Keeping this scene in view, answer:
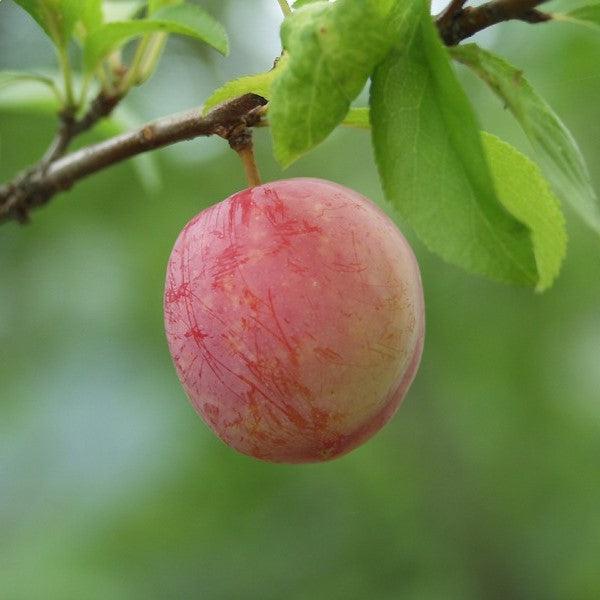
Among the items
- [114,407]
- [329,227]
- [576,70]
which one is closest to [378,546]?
[114,407]

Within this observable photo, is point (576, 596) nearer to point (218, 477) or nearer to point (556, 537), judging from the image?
point (556, 537)

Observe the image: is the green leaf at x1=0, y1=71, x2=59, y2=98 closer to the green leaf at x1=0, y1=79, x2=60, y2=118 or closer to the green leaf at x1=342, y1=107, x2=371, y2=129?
the green leaf at x1=0, y1=79, x2=60, y2=118

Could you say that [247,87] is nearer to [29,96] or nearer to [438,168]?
[438,168]

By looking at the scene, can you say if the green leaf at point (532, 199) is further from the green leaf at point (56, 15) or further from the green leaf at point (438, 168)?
the green leaf at point (56, 15)

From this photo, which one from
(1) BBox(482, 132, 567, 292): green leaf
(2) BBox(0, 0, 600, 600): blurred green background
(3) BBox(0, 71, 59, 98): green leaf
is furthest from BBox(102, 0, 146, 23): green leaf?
(2) BBox(0, 0, 600, 600): blurred green background

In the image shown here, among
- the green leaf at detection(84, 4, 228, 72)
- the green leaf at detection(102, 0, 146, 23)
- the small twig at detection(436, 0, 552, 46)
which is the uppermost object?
the green leaf at detection(102, 0, 146, 23)

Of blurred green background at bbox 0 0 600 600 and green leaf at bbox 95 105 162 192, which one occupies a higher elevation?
green leaf at bbox 95 105 162 192

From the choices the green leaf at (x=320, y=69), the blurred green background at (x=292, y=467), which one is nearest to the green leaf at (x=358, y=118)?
the green leaf at (x=320, y=69)

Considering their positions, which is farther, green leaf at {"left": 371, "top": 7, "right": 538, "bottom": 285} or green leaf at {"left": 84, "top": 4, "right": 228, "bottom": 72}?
green leaf at {"left": 84, "top": 4, "right": 228, "bottom": 72}
